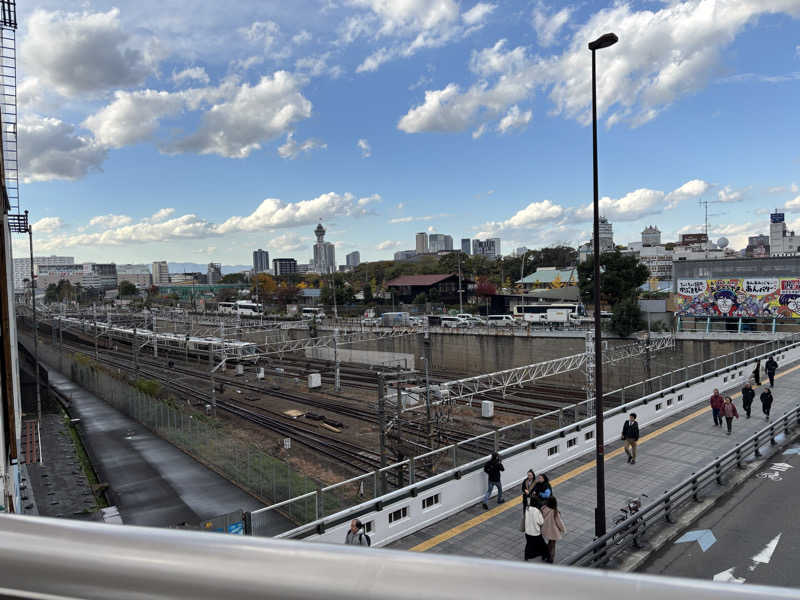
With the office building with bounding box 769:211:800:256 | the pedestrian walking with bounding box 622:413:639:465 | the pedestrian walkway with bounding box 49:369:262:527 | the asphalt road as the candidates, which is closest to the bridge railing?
the asphalt road

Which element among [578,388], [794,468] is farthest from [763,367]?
[578,388]

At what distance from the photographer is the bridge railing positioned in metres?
0.96

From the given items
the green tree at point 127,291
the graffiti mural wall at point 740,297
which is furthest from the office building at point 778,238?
the green tree at point 127,291

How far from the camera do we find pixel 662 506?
9.95 m

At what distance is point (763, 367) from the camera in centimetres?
2345

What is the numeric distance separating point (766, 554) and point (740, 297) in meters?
36.5

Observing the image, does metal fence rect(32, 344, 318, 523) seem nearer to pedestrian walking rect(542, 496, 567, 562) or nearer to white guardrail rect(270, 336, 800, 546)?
white guardrail rect(270, 336, 800, 546)

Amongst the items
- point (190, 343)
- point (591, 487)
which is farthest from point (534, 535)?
point (190, 343)

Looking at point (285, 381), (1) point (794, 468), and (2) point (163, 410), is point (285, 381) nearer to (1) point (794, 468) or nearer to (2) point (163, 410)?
(2) point (163, 410)

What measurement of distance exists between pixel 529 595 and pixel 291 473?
14716 mm

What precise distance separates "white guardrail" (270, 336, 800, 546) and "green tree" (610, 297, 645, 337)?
23941 millimetres

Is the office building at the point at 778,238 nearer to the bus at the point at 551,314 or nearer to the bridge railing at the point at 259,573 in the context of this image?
the bus at the point at 551,314

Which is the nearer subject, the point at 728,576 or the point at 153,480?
the point at 728,576

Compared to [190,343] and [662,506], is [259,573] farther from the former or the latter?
[190,343]
